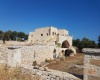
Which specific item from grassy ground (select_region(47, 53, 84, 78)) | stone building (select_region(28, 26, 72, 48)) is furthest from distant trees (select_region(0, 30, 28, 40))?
grassy ground (select_region(47, 53, 84, 78))

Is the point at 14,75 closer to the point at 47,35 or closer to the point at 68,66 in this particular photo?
the point at 68,66

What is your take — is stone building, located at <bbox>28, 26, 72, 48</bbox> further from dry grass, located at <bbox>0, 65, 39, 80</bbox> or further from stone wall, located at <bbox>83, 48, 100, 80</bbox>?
stone wall, located at <bbox>83, 48, 100, 80</bbox>

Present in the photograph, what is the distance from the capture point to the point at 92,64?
5641 mm

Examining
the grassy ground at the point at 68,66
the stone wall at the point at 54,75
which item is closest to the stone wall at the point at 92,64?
the stone wall at the point at 54,75

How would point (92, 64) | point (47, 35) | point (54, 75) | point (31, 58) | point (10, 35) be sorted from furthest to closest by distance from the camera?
point (10, 35) → point (47, 35) → point (31, 58) → point (54, 75) → point (92, 64)

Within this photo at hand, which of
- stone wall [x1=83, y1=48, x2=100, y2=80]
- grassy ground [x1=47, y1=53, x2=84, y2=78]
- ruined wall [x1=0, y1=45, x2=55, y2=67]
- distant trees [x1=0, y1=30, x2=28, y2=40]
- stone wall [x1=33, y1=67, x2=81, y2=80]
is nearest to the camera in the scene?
stone wall [x1=83, y1=48, x2=100, y2=80]

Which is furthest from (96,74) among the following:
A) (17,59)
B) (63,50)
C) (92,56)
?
(63,50)

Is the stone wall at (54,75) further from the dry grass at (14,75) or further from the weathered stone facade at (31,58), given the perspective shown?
the dry grass at (14,75)

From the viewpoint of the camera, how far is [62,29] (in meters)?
33.9

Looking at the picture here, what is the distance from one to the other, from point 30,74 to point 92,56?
333cm

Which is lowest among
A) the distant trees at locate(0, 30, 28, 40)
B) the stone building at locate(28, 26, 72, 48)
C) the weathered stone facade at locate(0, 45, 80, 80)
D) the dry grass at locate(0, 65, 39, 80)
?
the dry grass at locate(0, 65, 39, 80)

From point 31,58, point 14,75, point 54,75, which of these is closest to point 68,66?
point 31,58

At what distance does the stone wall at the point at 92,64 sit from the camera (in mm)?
5512

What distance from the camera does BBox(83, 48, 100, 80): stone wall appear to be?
5512 millimetres
